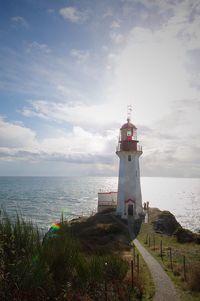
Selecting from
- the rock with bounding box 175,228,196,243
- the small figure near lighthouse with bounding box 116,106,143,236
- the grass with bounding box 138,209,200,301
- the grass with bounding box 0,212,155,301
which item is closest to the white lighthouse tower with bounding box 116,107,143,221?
the small figure near lighthouse with bounding box 116,106,143,236

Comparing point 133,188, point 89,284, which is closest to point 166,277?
point 89,284

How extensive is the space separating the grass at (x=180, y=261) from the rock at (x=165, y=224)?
3.99 feet

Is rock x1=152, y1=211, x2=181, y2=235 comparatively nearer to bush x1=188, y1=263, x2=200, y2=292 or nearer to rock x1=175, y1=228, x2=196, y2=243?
rock x1=175, y1=228, x2=196, y2=243

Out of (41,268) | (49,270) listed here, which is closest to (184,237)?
(49,270)

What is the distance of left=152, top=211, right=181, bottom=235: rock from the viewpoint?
120 ft

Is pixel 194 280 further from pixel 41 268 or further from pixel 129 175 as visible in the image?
pixel 129 175

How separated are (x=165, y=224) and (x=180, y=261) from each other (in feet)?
59.0

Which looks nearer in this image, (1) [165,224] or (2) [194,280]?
(2) [194,280]

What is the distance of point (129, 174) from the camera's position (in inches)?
1587

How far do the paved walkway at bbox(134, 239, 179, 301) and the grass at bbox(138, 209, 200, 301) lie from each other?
38cm

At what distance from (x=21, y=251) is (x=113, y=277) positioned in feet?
21.3

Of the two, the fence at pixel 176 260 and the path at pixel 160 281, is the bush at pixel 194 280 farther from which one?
the path at pixel 160 281

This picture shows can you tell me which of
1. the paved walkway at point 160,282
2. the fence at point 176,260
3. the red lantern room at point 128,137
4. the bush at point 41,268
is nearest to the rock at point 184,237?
the fence at point 176,260

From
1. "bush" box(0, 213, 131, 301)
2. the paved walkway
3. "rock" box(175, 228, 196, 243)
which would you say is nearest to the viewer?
"bush" box(0, 213, 131, 301)
